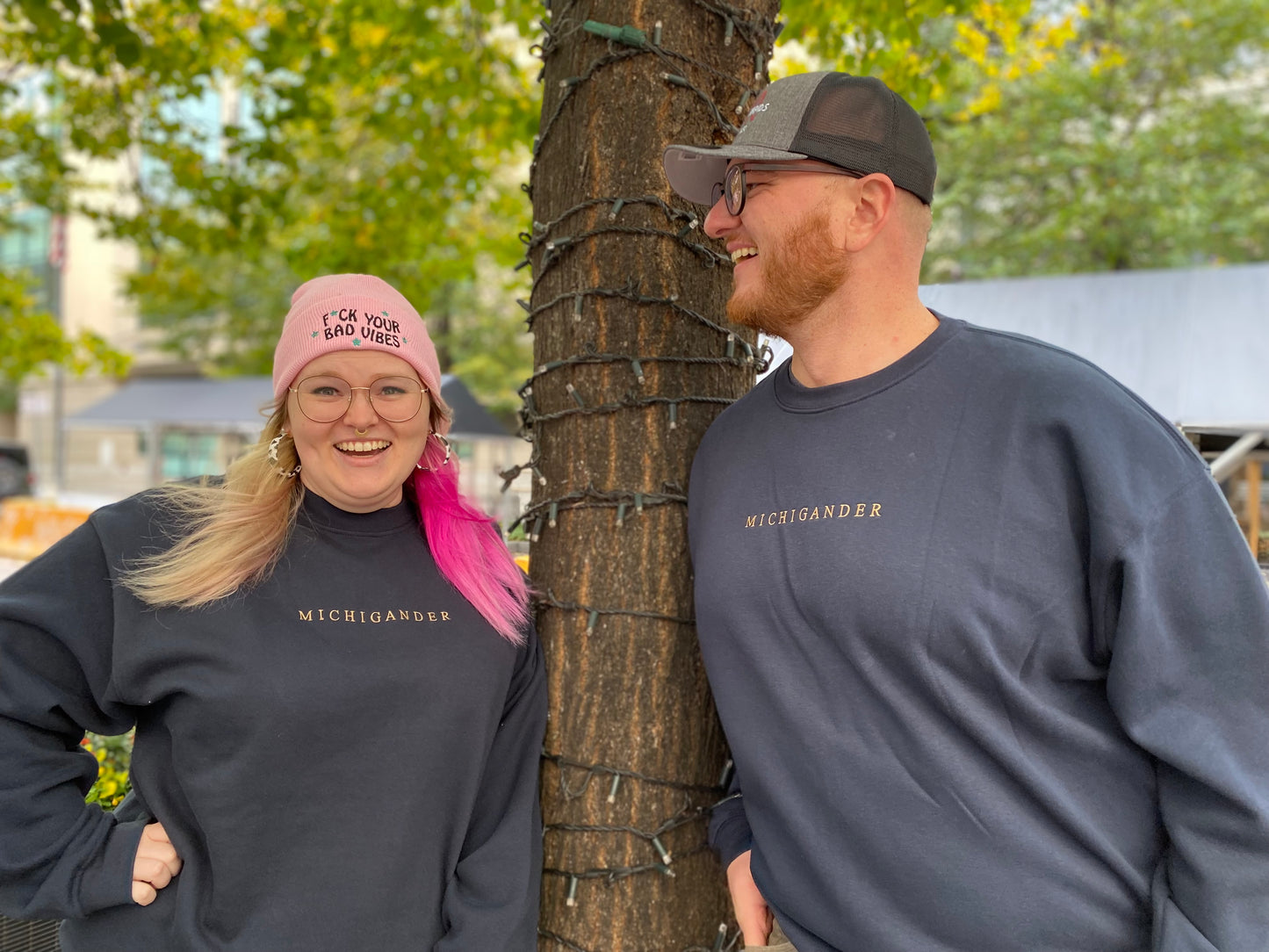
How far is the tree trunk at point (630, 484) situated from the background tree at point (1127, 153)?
13875mm

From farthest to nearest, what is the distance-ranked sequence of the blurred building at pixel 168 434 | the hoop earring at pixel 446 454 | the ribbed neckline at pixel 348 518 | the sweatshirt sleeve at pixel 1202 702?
the blurred building at pixel 168 434
the hoop earring at pixel 446 454
the ribbed neckline at pixel 348 518
the sweatshirt sleeve at pixel 1202 702

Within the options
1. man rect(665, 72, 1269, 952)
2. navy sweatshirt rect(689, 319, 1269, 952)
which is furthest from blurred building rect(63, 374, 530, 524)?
navy sweatshirt rect(689, 319, 1269, 952)

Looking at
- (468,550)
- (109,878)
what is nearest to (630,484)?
(468,550)

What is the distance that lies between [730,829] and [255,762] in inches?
36.7

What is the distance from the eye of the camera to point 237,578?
1905 mm

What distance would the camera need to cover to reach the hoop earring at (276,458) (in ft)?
6.73

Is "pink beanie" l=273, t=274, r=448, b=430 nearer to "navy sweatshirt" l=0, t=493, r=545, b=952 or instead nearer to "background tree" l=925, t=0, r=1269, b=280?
"navy sweatshirt" l=0, t=493, r=545, b=952

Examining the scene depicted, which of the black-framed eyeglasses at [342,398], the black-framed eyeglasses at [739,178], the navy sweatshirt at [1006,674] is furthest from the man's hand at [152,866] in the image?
the black-framed eyeglasses at [739,178]

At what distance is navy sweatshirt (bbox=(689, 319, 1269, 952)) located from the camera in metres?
1.50

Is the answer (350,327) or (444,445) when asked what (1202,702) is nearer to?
(444,445)

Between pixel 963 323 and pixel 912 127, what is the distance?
39 centimetres

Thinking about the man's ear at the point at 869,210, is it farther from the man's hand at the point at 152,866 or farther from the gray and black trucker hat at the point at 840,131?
the man's hand at the point at 152,866

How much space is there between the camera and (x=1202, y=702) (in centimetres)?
150

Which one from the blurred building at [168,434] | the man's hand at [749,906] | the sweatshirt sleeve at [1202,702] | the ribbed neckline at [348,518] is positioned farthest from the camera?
the blurred building at [168,434]
